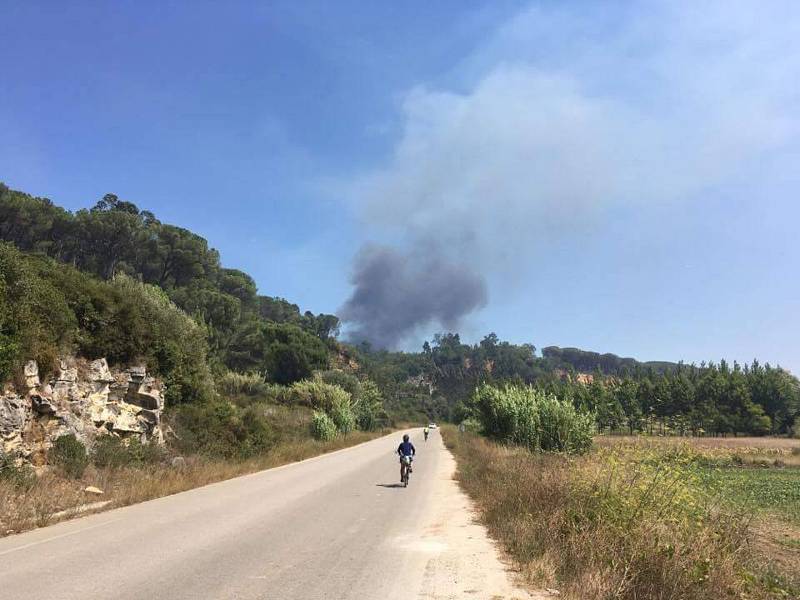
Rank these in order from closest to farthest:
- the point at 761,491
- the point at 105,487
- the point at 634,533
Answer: the point at 634,533, the point at 105,487, the point at 761,491

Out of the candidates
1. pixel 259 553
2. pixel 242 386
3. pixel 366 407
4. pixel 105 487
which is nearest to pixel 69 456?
pixel 105 487

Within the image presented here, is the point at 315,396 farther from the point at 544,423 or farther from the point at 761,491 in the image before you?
the point at 761,491

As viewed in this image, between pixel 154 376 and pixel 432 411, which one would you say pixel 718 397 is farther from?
pixel 154 376

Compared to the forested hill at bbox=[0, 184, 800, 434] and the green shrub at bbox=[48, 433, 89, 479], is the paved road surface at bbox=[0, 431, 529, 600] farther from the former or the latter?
the forested hill at bbox=[0, 184, 800, 434]

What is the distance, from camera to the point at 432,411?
16875 cm

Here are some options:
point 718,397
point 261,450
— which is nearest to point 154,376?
point 261,450

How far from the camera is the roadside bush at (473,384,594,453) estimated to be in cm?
2275

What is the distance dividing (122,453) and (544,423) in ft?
53.3

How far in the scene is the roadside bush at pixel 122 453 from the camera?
52.2 ft

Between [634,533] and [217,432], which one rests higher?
[217,432]

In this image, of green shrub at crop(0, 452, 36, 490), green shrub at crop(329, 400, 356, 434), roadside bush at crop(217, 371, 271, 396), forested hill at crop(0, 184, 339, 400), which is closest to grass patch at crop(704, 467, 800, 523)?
green shrub at crop(0, 452, 36, 490)

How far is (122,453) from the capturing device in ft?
54.8

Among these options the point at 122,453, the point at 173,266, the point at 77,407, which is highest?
the point at 173,266

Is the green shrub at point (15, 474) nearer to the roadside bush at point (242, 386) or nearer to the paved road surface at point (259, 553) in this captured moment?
the paved road surface at point (259, 553)
